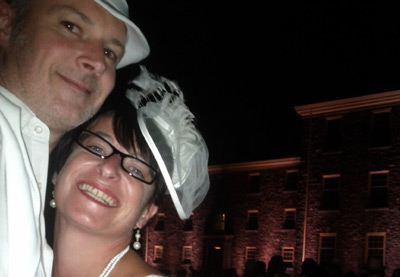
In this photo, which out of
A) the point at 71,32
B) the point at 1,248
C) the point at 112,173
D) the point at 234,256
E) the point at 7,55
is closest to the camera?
the point at 1,248

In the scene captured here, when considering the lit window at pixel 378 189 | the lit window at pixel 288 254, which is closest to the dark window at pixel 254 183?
the lit window at pixel 288 254

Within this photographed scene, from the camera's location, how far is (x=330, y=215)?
2052 centimetres

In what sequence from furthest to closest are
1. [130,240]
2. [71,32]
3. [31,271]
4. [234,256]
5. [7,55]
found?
[234,256]
[130,240]
[71,32]
[7,55]
[31,271]

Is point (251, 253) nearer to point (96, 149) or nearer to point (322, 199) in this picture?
point (322, 199)

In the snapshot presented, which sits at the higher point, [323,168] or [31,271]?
[323,168]

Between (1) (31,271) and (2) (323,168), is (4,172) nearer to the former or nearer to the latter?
(1) (31,271)

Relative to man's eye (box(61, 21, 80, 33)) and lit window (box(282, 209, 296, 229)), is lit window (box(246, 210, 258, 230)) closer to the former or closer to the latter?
lit window (box(282, 209, 296, 229))

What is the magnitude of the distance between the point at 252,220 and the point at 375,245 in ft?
23.9

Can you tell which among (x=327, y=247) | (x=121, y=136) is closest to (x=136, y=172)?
(x=121, y=136)

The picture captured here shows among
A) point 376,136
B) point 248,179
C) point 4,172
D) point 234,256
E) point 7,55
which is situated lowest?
point 234,256

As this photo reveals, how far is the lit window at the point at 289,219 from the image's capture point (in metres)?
22.8

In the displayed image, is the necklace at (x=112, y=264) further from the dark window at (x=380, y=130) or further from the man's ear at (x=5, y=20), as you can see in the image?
the dark window at (x=380, y=130)

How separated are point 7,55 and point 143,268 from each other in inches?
53.5

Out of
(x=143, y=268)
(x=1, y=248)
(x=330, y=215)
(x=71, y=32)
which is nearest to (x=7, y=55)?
(x=71, y=32)
